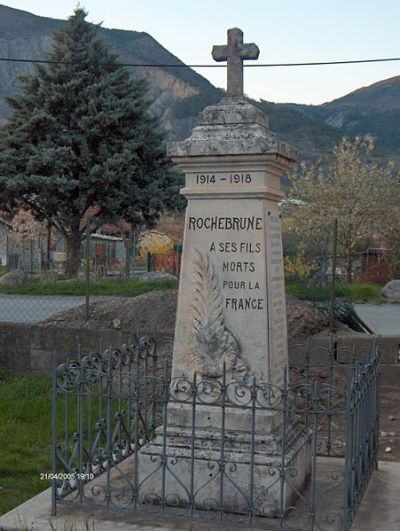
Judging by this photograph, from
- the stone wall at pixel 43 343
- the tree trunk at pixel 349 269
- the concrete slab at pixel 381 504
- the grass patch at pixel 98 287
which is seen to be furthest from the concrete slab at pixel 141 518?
the tree trunk at pixel 349 269

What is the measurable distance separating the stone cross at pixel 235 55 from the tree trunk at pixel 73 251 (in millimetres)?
16357

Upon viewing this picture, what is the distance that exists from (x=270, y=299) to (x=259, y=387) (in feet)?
2.17

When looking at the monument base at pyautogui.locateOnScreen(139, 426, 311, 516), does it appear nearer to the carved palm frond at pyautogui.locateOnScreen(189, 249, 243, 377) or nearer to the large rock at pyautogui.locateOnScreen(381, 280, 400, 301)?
the carved palm frond at pyautogui.locateOnScreen(189, 249, 243, 377)

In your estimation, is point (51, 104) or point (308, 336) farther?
point (51, 104)

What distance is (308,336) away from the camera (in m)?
9.23

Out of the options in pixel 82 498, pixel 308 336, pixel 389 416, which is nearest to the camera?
pixel 82 498

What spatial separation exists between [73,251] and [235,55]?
18.1m

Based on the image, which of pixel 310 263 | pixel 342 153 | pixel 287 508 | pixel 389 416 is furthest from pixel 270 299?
pixel 342 153

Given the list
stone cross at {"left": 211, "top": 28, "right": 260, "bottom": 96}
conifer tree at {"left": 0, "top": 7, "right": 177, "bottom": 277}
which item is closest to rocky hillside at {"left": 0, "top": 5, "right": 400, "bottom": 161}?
conifer tree at {"left": 0, "top": 7, "right": 177, "bottom": 277}

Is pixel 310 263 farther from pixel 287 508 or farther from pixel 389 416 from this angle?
pixel 287 508

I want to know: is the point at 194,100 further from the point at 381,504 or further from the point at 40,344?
the point at 381,504

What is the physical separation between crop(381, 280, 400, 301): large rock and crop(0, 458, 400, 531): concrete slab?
47.5 feet

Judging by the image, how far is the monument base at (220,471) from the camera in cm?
454

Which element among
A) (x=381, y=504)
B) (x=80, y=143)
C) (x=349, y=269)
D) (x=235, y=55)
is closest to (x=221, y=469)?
(x=381, y=504)
